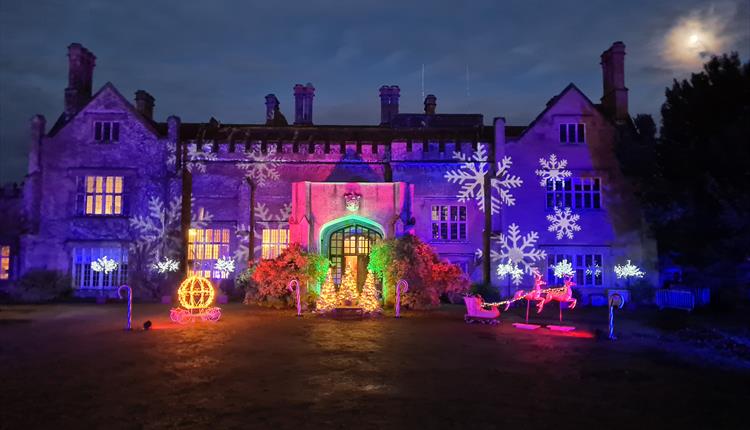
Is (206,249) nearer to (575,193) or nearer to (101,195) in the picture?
(101,195)

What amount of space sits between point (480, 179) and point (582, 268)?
656cm

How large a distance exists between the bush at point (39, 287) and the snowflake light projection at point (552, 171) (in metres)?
24.0

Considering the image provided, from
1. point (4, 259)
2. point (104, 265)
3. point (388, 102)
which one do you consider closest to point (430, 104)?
point (388, 102)

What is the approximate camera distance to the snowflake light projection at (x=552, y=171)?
25859 mm

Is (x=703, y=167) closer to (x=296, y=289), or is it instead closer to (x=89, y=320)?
(x=296, y=289)

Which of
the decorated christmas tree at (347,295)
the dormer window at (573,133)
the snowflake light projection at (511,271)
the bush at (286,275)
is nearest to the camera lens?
the decorated christmas tree at (347,295)

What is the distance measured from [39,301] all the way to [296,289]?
43.1 feet

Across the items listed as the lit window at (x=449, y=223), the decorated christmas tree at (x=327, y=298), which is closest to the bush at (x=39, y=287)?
the decorated christmas tree at (x=327, y=298)

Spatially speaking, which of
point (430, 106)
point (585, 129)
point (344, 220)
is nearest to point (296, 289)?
point (344, 220)

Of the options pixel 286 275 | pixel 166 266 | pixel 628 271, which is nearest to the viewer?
pixel 286 275

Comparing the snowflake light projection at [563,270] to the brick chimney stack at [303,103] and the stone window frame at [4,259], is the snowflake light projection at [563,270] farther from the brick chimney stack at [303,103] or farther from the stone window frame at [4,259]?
the stone window frame at [4,259]

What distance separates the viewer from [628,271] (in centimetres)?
2492

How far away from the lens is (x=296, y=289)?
20766 millimetres

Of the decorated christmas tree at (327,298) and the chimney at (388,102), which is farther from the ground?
the chimney at (388,102)
